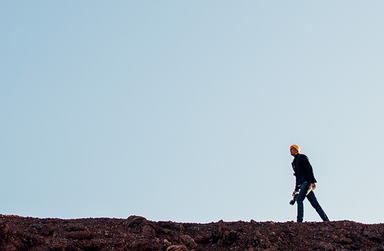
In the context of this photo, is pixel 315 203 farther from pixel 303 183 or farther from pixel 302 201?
pixel 303 183

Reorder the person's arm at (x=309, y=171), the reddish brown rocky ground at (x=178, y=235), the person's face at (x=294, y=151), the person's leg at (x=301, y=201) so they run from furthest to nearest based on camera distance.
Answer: the person's face at (x=294, y=151)
the person's arm at (x=309, y=171)
the person's leg at (x=301, y=201)
the reddish brown rocky ground at (x=178, y=235)

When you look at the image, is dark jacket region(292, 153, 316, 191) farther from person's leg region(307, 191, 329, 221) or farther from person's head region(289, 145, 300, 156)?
person's leg region(307, 191, 329, 221)

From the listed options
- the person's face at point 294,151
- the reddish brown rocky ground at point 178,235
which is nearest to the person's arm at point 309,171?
the person's face at point 294,151

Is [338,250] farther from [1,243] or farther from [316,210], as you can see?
[1,243]

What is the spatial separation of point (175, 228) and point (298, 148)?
4507 mm

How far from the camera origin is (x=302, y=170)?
12.9m

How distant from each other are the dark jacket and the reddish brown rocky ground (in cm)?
150

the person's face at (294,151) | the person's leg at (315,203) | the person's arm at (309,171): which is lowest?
the person's leg at (315,203)

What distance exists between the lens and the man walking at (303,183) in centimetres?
1255

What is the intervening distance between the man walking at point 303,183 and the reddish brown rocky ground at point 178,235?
927 mm

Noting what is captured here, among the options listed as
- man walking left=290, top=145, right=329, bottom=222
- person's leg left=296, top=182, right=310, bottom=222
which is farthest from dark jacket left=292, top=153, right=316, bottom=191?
person's leg left=296, top=182, right=310, bottom=222

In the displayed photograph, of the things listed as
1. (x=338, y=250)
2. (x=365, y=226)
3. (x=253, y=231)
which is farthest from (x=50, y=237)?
(x=365, y=226)

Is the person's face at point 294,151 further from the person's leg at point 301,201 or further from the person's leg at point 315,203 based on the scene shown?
the person's leg at point 315,203

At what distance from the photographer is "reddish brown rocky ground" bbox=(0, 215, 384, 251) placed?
10172 millimetres
